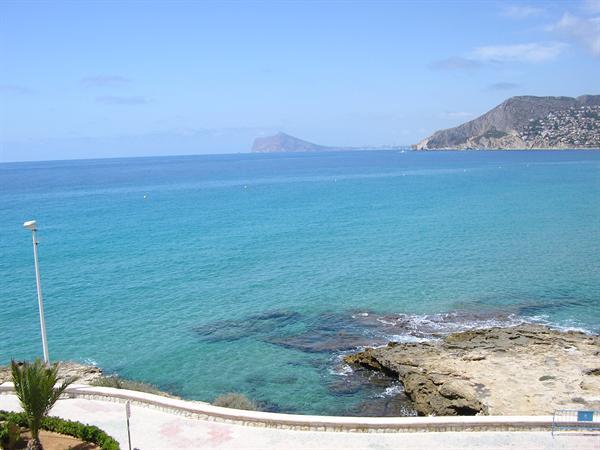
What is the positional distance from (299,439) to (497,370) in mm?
10147

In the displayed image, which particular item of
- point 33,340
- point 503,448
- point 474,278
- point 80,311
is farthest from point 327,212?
point 503,448

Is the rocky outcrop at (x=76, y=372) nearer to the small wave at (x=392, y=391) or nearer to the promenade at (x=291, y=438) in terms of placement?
the promenade at (x=291, y=438)

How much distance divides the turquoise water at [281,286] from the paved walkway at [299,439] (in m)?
5.64

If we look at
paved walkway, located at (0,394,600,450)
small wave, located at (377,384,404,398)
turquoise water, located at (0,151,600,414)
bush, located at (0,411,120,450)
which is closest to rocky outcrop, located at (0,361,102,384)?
turquoise water, located at (0,151,600,414)

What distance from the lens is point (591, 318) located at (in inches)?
1115

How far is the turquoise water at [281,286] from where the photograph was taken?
79.6 ft

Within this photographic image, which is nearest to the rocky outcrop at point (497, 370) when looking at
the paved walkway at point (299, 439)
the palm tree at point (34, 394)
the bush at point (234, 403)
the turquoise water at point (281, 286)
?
the turquoise water at point (281, 286)

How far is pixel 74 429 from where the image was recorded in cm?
1410

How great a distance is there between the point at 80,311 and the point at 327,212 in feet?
133

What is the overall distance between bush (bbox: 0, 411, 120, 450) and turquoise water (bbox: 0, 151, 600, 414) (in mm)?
7414

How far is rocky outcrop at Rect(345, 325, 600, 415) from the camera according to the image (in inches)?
728

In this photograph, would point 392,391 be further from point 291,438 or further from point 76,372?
point 76,372

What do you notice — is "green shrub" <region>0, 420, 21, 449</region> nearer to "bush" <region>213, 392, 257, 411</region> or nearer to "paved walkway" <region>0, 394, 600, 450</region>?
"paved walkway" <region>0, 394, 600, 450</region>

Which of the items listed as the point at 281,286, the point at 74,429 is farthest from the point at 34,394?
the point at 281,286
